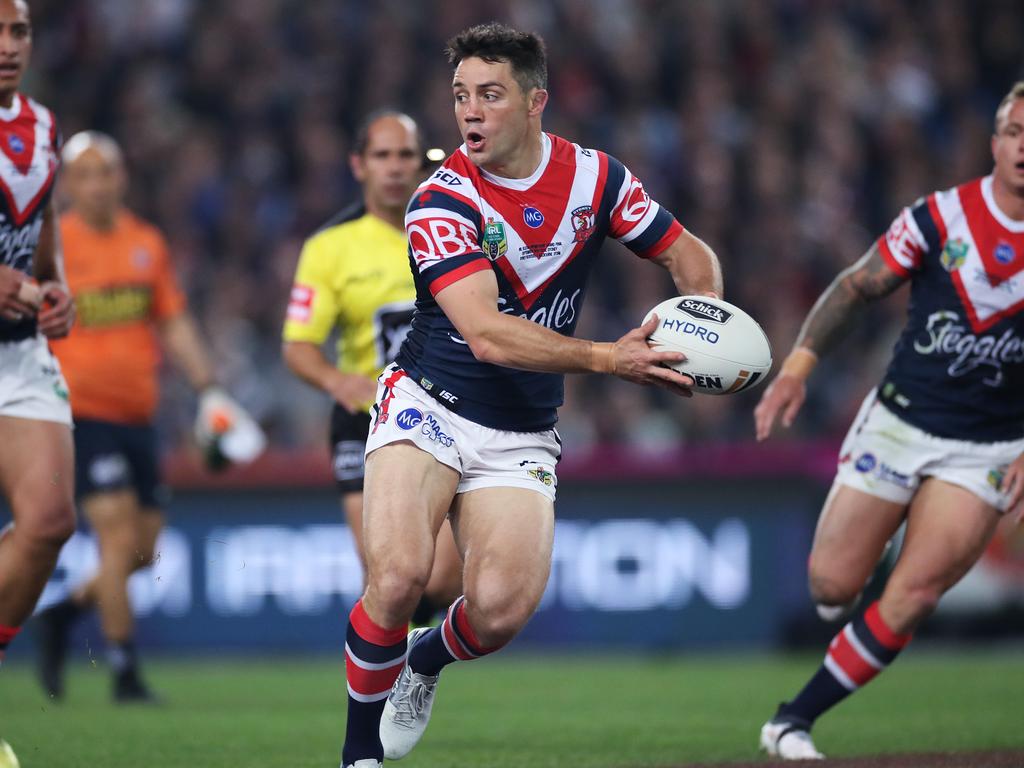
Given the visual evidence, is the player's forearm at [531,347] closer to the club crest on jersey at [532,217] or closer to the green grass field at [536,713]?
the club crest on jersey at [532,217]

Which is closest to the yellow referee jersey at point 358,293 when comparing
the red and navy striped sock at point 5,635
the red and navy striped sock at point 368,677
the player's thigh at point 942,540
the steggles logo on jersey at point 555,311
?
the steggles logo on jersey at point 555,311

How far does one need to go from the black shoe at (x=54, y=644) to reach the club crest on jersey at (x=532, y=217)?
18.1 ft

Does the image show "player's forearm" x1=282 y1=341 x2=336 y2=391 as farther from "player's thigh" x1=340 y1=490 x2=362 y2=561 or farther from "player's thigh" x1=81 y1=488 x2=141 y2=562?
"player's thigh" x1=81 y1=488 x2=141 y2=562

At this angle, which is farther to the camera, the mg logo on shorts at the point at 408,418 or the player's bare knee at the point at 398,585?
the mg logo on shorts at the point at 408,418

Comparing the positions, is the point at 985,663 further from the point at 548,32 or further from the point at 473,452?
the point at 548,32

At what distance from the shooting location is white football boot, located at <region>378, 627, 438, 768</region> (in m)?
6.20

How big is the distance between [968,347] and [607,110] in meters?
10.8

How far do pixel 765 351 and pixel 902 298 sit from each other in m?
9.80

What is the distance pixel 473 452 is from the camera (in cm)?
590

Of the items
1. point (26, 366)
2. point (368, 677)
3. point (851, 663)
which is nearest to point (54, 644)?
point (26, 366)

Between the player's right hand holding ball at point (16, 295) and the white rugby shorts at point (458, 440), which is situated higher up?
the player's right hand holding ball at point (16, 295)

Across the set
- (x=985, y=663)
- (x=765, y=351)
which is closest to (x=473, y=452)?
(x=765, y=351)

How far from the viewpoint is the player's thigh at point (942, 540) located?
6500 mm

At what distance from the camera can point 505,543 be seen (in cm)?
573
